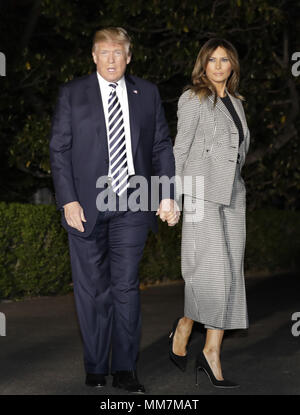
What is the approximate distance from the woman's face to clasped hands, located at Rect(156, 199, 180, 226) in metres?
0.89

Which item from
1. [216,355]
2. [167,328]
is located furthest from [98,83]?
[167,328]

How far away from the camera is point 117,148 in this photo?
5.54 meters

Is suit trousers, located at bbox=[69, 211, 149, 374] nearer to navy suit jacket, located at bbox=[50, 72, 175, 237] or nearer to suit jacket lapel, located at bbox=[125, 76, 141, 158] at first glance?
navy suit jacket, located at bbox=[50, 72, 175, 237]

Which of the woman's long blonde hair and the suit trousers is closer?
the suit trousers

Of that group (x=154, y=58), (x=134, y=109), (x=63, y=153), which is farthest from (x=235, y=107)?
(x=154, y=58)

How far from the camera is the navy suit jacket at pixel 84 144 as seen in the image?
5496mm

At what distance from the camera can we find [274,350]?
721 cm

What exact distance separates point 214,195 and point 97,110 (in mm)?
917

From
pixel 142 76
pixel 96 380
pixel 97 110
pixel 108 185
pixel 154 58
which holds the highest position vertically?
pixel 154 58

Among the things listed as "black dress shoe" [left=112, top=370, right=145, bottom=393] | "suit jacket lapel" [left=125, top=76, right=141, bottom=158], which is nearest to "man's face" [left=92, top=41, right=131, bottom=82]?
"suit jacket lapel" [left=125, top=76, right=141, bottom=158]

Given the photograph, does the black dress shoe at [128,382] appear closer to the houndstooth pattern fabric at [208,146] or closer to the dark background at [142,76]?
the houndstooth pattern fabric at [208,146]

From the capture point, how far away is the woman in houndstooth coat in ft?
19.2

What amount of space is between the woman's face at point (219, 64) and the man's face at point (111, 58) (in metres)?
0.63

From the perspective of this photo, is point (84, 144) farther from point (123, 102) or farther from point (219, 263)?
point (219, 263)
